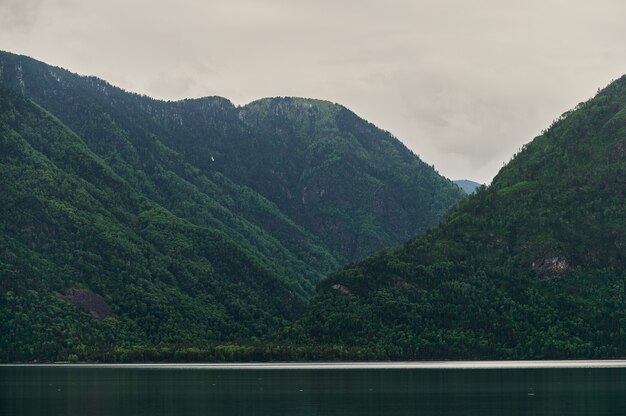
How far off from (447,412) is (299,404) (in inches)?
1340

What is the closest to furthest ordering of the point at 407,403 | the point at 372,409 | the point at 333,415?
1. the point at 333,415
2. the point at 372,409
3. the point at 407,403

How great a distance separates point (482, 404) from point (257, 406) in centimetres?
4122

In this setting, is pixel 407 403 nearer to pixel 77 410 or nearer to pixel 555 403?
pixel 555 403

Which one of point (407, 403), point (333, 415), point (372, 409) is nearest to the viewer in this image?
point (333, 415)

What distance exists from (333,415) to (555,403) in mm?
43539

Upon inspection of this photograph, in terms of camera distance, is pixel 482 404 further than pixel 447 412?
Yes

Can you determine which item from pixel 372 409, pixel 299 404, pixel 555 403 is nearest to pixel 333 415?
pixel 372 409

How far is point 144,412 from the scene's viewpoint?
183m

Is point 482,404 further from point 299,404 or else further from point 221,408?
point 221,408

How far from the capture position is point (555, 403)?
621 ft

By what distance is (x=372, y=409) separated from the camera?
184875 millimetres

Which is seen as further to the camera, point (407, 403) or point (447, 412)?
point (407, 403)

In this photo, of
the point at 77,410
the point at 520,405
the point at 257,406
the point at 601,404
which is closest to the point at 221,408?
the point at 257,406

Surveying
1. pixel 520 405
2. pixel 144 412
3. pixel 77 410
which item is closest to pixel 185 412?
pixel 144 412
